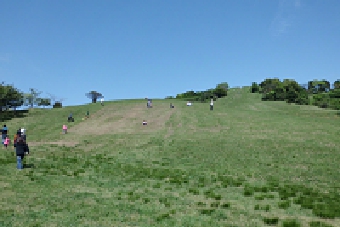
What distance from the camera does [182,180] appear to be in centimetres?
1998

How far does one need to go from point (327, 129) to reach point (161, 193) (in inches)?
1337

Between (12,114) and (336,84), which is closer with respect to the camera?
(12,114)

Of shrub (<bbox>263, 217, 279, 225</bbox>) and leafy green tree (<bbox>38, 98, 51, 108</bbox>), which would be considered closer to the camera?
shrub (<bbox>263, 217, 279, 225</bbox>)

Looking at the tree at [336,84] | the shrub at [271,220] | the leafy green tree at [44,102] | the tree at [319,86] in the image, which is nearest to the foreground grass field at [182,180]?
the shrub at [271,220]

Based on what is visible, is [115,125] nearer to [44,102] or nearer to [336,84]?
[44,102]

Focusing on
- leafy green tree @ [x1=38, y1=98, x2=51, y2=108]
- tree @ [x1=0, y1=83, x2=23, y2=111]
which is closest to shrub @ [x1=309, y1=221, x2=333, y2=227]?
tree @ [x1=0, y1=83, x2=23, y2=111]

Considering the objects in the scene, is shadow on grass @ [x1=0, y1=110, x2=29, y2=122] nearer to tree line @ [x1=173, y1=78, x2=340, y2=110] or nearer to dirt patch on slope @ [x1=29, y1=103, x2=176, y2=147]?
dirt patch on slope @ [x1=29, y1=103, x2=176, y2=147]

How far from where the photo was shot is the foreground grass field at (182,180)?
12.4m

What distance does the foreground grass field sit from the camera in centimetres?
1241

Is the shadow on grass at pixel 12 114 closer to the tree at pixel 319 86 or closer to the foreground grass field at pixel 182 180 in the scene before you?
the foreground grass field at pixel 182 180

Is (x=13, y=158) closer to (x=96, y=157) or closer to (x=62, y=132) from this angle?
(x=96, y=157)

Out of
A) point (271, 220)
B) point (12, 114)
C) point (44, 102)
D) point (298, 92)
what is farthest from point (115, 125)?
point (298, 92)

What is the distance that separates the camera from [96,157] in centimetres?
2981

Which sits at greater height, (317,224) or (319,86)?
(319,86)
